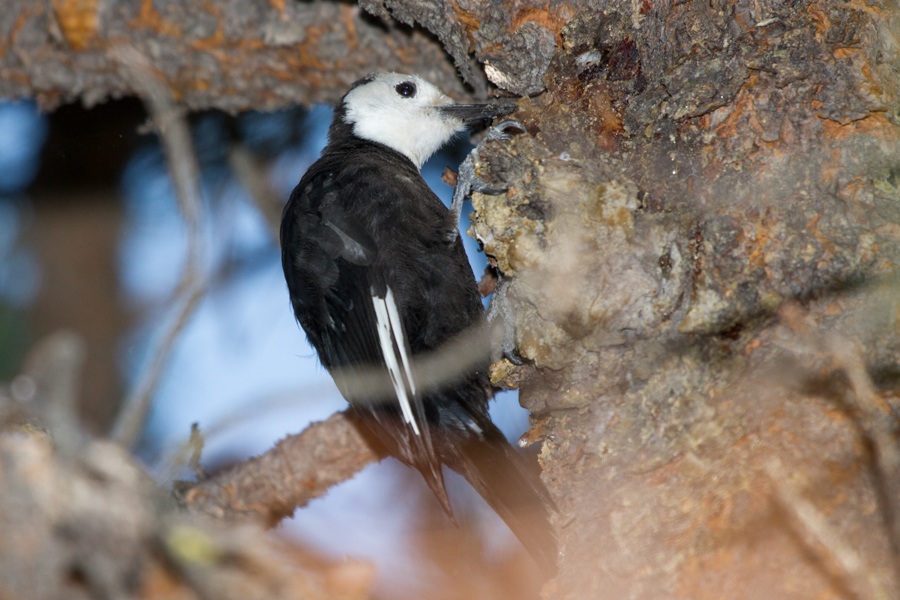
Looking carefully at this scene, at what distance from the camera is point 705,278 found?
176 cm

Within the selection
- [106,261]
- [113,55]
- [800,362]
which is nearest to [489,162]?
[800,362]

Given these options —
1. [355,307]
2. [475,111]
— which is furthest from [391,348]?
[475,111]

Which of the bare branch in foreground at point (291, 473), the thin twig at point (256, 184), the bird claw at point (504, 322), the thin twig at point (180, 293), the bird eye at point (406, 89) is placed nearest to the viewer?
the thin twig at point (180, 293)

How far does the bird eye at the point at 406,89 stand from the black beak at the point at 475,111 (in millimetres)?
210

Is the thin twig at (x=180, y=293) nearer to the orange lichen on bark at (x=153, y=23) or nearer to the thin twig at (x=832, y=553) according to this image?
the thin twig at (x=832, y=553)

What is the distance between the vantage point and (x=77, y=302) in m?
4.15

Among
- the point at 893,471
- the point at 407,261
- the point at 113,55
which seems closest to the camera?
the point at 893,471

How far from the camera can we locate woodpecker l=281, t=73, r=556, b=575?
7.73 feet

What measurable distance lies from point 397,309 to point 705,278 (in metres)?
1.05

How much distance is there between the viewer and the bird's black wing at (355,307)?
2316mm

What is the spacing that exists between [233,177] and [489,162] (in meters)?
1.86

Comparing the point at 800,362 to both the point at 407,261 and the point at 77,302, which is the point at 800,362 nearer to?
the point at 407,261

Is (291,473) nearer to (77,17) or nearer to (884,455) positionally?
(884,455)

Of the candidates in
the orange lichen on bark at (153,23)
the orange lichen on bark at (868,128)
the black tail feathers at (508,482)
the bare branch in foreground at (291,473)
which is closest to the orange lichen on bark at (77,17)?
the orange lichen on bark at (153,23)
